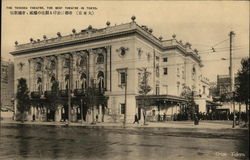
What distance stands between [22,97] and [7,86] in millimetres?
13116

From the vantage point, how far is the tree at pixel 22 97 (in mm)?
40469

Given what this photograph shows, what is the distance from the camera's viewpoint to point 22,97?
40344 millimetres

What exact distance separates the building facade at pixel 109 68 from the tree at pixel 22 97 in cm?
129

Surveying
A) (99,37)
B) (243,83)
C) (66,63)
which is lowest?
(243,83)

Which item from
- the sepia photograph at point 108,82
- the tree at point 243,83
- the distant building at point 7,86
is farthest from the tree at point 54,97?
the tree at point 243,83

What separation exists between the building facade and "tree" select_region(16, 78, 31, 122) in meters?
1.29

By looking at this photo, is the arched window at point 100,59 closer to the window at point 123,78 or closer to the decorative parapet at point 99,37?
the decorative parapet at point 99,37

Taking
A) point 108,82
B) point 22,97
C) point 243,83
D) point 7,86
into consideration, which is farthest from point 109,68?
point 7,86

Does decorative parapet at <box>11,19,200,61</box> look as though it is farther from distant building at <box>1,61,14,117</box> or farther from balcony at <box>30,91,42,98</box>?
distant building at <box>1,61,14,117</box>

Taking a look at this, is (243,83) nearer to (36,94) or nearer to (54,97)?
(54,97)

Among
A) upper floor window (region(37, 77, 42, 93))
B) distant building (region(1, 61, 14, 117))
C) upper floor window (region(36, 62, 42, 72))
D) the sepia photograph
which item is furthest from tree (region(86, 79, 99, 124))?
distant building (region(1, 61, 14, 117))

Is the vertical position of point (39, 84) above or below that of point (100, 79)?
below

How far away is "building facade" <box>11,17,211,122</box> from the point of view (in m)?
33.8

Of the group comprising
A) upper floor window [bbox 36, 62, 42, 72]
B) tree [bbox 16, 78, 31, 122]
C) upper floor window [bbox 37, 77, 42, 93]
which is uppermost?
upper floor window [bbox 36, 62, 42, 72]
